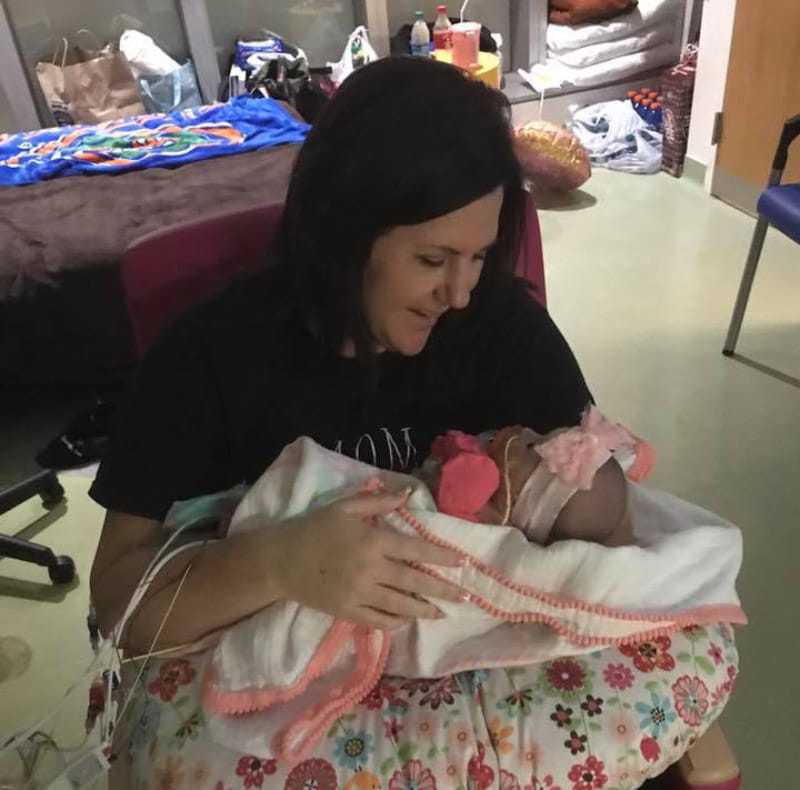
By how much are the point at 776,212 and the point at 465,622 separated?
1.77 meters

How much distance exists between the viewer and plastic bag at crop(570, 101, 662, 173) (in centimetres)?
398

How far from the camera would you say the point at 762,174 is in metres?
3.29

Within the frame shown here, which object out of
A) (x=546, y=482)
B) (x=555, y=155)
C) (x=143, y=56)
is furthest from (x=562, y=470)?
(x=143, y=56)

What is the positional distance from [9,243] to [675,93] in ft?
9.37

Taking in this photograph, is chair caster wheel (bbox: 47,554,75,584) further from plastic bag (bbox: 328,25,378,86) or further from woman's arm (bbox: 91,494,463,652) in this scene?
plastic bag (bbox: 328,25,378,86)

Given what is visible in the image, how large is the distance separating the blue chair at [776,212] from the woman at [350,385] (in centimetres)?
134

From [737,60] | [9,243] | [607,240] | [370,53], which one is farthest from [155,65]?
[737,60]

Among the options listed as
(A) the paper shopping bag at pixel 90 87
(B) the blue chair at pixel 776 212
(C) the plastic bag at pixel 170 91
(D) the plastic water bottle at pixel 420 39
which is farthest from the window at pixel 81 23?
(B) the blue chair at pixel 776 212

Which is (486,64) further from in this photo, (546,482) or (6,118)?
(546,482)

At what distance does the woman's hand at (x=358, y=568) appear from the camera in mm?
848

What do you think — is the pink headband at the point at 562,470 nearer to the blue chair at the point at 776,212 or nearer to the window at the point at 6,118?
the blue chair at the point at 776,212

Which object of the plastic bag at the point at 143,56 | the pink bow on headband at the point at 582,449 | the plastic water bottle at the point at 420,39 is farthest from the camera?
the plastic water bottle at the point at 420,39

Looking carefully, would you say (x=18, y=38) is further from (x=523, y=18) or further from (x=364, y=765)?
(x=364, y=765)

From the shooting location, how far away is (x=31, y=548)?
6.34 feet
